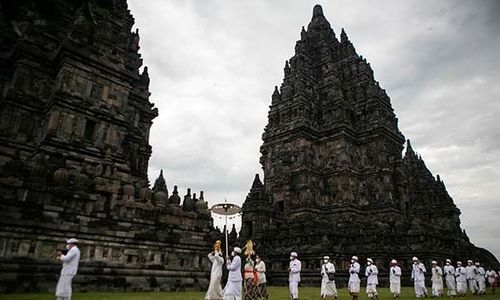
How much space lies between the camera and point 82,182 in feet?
55.2

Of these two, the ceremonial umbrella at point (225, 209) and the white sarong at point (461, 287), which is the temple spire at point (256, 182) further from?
the white sarong at point (461, 287)

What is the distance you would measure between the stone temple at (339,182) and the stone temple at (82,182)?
36.8ft

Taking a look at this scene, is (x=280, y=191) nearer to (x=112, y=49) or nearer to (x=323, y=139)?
(x=323, y=139)

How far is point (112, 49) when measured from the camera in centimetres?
2378

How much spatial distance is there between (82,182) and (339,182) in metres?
26.4

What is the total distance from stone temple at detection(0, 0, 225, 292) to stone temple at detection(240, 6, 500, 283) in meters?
11.2

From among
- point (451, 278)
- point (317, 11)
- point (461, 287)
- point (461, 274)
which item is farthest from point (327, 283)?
point (317, 11)

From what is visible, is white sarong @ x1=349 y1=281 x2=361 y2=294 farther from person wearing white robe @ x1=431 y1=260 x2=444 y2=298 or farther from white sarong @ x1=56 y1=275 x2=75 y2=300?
white sarong @ x1=56 y1=275 x2=75 y2=300

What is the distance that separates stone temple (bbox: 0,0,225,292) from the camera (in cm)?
1452

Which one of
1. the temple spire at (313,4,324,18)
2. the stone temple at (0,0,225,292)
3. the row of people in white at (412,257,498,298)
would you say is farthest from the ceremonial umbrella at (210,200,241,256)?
the temple spire at (313,4,324,18)

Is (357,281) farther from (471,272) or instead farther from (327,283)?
(471,272)

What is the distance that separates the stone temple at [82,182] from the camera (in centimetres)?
1452

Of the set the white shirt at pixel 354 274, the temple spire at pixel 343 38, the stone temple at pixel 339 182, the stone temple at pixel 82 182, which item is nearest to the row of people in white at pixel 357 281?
the white shirt at pixel 354 274

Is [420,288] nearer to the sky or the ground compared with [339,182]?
nearer to the ground
